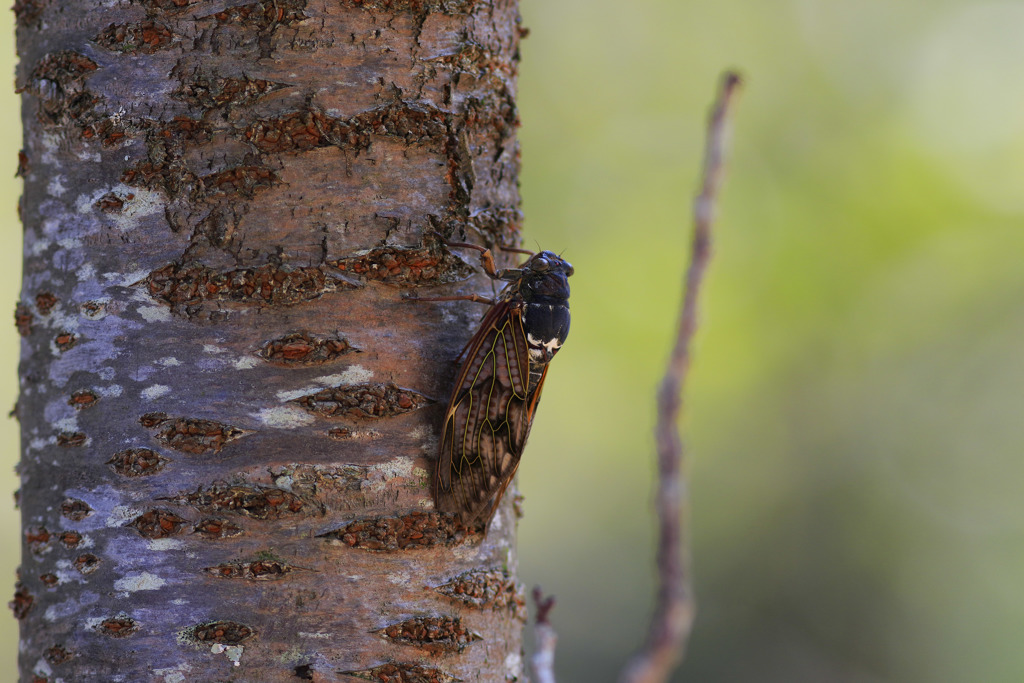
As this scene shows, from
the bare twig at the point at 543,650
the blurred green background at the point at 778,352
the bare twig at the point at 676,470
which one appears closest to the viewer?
the bare twig at the point at 676,470

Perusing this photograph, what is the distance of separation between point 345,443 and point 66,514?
17.2 inches

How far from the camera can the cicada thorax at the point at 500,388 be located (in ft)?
4.59

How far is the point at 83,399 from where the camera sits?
1.32 m

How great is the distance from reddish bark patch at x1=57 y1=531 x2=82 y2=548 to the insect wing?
536 mm

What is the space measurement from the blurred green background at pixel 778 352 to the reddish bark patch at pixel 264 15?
537 centimetres

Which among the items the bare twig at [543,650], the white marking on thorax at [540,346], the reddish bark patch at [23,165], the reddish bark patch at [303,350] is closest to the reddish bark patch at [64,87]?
the reddish bark patch at [23,165]

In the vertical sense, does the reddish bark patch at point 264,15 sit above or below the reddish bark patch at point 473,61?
above

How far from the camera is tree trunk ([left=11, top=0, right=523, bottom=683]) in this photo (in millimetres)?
1264

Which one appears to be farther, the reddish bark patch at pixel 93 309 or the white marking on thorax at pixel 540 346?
the white marking on thorax at pixel 540 346

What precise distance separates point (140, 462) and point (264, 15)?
70 cm

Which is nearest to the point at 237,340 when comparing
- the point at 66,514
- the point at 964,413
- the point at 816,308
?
the point at 66,514

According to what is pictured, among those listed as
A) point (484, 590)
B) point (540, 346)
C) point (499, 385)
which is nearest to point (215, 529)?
point (484, 590)

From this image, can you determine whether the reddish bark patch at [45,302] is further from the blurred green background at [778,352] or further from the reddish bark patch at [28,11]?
the blurred green background at [778,352]

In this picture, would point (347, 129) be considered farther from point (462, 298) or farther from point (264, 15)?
point (462, 298)
